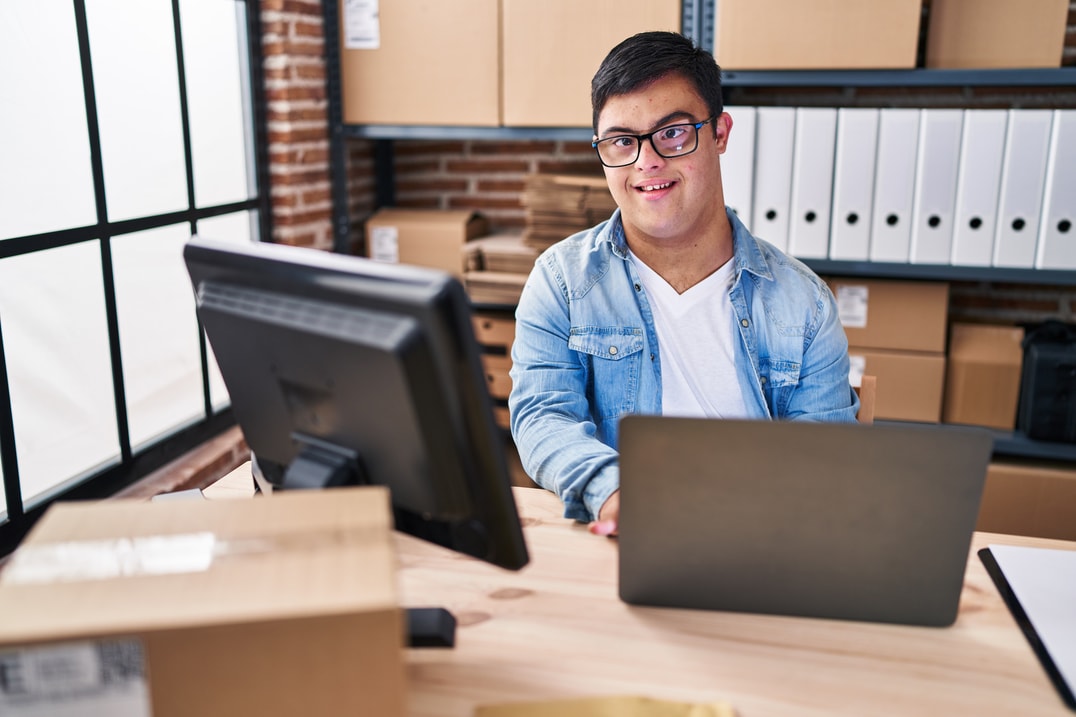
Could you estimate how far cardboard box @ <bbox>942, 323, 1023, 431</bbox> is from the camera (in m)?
2.48

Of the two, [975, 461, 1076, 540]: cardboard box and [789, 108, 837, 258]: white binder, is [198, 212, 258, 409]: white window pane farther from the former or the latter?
[975, 461, 1076, 540]: cardboard box

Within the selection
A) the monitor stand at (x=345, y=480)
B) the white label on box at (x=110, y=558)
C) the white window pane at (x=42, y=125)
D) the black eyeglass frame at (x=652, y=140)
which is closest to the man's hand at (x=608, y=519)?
the monitor stand at (x=345, y=480)

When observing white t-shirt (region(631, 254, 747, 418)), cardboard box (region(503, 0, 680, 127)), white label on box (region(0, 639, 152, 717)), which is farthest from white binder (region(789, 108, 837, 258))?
white label on box (region(0, 639, 152, 717))

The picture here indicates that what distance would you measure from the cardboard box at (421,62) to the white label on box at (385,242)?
0.33 m

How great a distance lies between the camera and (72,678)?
67cm

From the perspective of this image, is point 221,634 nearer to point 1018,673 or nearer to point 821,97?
point 1018,673

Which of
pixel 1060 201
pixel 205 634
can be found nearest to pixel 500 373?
pixel 1060 201

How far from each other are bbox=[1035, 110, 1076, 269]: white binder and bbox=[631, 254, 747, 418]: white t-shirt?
3.61 feet

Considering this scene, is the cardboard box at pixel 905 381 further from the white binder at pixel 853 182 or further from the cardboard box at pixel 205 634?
the cardboard box at pixel 205 634

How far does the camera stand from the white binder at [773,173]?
2.36 m

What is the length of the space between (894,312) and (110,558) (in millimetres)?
2220

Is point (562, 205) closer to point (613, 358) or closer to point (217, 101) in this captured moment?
point (217, 101)

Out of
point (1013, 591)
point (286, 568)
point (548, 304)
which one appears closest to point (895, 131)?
point (548, 304)

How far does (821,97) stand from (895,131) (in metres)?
0.60
